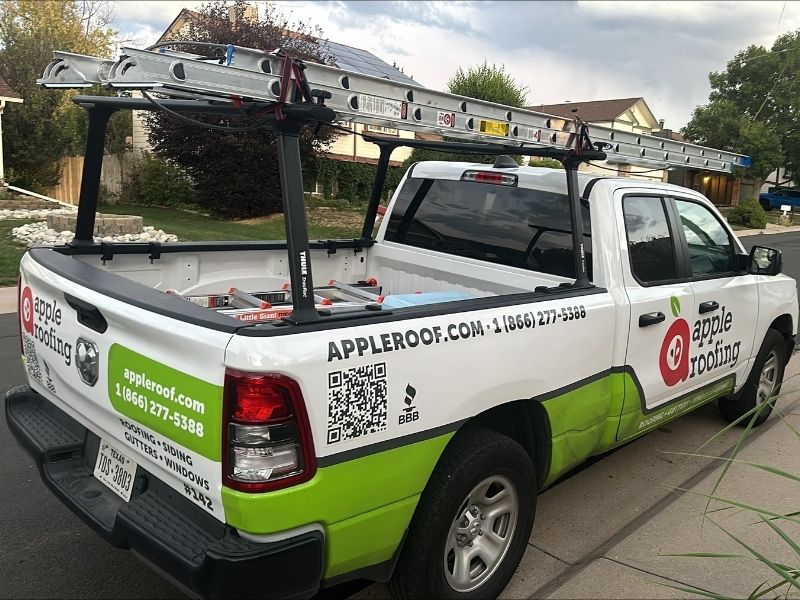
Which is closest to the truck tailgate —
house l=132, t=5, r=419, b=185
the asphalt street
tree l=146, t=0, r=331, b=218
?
the asphalt street

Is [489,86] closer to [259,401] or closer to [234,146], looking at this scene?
[234,146]

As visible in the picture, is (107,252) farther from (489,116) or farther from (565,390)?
(565,390)

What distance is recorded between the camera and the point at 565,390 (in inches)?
125

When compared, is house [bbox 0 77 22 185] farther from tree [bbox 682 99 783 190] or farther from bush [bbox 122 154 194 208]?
tree [bbox 682 99 783 190]

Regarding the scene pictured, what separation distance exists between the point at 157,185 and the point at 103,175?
235 centimetres

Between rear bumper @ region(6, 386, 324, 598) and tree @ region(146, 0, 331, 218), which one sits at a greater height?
tree @ region(146, 0, 331, 218)

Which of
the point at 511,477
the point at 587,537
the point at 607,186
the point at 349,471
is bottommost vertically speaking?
the point at 587,537

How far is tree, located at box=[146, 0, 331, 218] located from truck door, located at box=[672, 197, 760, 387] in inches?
565

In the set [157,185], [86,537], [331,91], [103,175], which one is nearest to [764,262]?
[331,91]

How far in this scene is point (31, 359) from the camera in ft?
10.7

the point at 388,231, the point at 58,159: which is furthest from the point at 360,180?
the point at 388,231

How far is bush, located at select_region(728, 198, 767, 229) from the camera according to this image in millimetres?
31453

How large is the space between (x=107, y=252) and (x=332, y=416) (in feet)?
6.99

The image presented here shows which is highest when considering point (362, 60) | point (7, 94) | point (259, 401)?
point (362, 60)
